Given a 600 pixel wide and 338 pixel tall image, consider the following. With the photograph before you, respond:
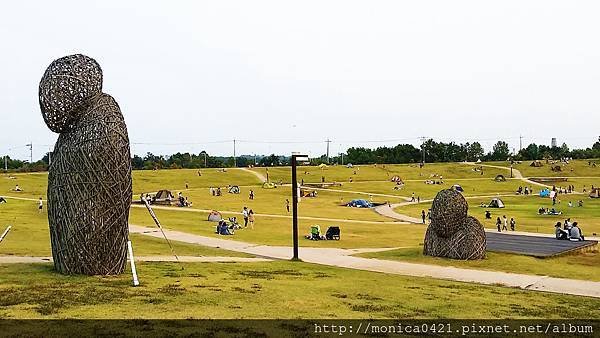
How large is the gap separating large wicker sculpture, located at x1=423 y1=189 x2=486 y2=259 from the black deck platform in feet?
9.07

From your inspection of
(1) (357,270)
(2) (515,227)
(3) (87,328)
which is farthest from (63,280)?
(2) (515,227)

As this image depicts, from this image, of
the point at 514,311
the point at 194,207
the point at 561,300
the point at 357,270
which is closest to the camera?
the point at 514,311

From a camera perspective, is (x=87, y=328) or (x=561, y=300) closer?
(x=87, y=328)

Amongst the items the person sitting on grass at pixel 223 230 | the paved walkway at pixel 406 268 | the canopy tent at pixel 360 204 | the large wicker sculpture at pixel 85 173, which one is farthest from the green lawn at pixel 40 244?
the canopy tent at pixel 360 204

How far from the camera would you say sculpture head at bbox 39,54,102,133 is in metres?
18.3

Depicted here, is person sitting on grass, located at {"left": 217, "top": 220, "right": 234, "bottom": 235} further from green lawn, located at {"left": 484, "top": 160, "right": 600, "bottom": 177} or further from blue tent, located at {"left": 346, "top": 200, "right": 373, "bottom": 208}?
green lawn, located at {"left": 484, "top": 160, "right": 600, "bottom": 177}

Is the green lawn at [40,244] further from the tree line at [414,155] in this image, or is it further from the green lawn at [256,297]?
the tree line at [414,155]

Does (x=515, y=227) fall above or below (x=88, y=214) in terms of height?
below

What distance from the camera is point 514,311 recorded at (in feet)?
51.3

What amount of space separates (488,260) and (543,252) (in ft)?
12.5

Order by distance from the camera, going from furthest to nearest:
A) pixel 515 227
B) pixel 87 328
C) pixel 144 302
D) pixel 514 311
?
pixel 515 227 < pixel 514 311 < pixel 144 302 < pixel 87 328

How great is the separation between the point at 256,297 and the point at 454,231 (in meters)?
14.8

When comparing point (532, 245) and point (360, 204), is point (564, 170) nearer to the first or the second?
point (360, 204)

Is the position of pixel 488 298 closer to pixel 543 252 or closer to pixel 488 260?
pixel 488 260
